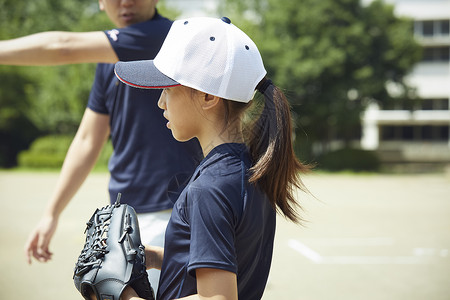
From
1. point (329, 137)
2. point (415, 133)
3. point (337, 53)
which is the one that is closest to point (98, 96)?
point (337, 53)

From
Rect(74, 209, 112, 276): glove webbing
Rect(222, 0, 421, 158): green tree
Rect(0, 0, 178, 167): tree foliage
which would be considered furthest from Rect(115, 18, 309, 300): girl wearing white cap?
Rect(222, 0, 421, 158): green tree

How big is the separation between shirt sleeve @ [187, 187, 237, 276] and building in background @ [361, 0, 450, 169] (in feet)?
133

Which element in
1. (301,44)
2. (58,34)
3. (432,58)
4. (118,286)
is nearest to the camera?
(118,286)

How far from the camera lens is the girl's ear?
1557 millimetres

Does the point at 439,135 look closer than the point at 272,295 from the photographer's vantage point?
No

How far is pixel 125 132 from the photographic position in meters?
2.53

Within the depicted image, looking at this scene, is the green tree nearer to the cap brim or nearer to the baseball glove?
the cap brim

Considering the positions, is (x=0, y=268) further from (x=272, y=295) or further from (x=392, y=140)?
(x=392, y=140)

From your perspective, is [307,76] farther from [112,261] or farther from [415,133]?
[112,261]

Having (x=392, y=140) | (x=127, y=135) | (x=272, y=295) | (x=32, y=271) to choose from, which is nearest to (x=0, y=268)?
(x=32, y=271)

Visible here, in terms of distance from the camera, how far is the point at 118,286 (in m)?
1.47

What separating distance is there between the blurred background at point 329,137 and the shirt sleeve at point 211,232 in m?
0.65

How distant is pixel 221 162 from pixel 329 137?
3106 centimetres

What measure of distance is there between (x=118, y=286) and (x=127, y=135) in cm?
116
